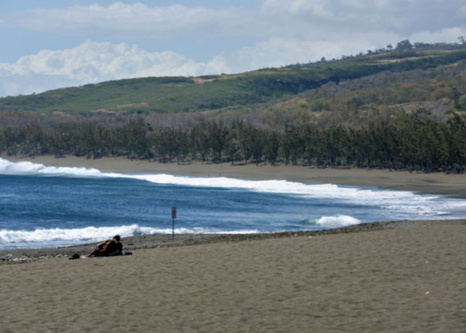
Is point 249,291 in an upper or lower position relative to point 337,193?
upper

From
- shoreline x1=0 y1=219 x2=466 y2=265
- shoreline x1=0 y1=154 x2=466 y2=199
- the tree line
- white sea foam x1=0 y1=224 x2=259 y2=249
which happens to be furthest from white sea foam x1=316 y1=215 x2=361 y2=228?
the tree line

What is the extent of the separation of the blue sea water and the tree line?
→ 19.8 meters

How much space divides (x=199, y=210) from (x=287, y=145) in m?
51.9

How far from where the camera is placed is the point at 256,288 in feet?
45.9

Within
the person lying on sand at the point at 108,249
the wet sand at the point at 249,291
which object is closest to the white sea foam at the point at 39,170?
the person lying on sand at the point at 108,249

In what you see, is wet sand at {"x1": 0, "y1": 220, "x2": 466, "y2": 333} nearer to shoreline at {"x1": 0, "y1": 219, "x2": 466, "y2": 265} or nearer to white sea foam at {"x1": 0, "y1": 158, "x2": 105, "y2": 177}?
shoreline at {"x1": 0, "y1": 219, "x2": 466, "y2": 265}

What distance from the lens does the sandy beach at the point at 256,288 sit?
1096 cm

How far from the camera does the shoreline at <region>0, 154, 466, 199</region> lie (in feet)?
209

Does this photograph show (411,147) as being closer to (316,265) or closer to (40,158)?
(316,265)

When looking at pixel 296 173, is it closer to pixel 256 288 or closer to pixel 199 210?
pixel 199 210

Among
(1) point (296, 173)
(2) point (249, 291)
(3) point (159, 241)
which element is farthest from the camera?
(1) point (296, 173)

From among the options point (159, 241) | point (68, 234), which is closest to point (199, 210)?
point (68, 234)

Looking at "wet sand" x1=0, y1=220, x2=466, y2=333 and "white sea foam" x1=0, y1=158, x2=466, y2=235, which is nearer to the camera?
"wet sand" x1=0, y1=220, x2=466, y2=333

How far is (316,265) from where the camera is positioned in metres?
16.8
